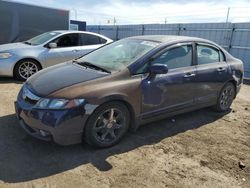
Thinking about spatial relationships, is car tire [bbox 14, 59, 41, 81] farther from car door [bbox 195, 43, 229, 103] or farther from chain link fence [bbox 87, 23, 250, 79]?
chain link fence [bbox 87, 23, 250, 79]

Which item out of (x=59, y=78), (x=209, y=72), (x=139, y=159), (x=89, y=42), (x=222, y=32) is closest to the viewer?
(x=139, y=159)

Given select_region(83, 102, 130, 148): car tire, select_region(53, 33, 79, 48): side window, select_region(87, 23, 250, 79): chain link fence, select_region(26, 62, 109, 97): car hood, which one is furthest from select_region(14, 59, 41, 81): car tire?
select_region(87, 23, 250, 79): chain link fence

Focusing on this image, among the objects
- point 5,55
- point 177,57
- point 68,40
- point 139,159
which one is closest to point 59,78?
point 139,159

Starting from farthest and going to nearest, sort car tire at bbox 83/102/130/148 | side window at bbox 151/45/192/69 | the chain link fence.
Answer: the chain link fence < side window at bbox 151/45/192/69 < car tire at bbox 83/102/130/148

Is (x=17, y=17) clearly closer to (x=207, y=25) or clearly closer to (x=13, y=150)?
(x=13, y=150)

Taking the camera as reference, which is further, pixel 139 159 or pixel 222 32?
pixel 222 32

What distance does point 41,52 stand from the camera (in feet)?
26.1

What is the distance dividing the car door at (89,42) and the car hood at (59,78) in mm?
4115

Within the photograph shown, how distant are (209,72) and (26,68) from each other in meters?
4.98

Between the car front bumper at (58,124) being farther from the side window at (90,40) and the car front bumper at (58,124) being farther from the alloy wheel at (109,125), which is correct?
the side window at (90,40)

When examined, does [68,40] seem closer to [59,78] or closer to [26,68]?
[26,68]

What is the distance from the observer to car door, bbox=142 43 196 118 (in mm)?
4348

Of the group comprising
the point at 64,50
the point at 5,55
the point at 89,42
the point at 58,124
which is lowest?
the point at 58,124

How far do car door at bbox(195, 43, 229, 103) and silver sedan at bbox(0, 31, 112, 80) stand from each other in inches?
167
